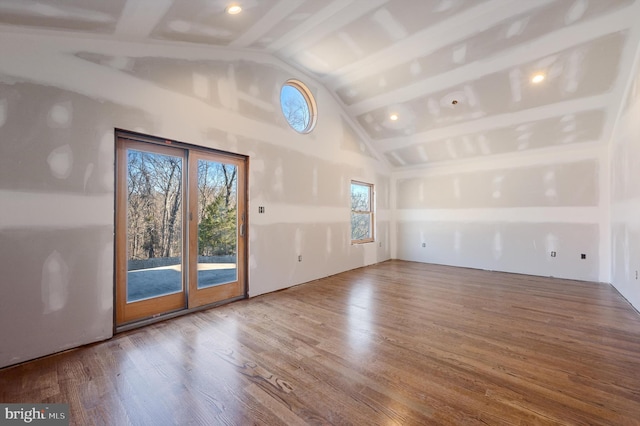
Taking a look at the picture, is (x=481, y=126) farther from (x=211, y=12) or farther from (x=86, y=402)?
(x=86, y=402)

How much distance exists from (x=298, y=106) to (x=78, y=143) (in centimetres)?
327

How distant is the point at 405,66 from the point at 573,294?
13.9ft

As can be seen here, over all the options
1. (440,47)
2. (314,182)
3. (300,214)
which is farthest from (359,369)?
(440,47)

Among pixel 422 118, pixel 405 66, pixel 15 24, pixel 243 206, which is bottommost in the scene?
pixel 243 206

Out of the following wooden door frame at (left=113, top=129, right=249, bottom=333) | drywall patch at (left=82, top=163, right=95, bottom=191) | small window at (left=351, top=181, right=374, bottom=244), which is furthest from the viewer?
small window at (left=351, top=181, right=374, bottom=244)

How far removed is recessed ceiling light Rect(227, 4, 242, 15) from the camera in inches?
99.2

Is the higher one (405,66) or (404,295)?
(405,66)

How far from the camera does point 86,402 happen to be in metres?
1.66

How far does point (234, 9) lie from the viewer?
258cm

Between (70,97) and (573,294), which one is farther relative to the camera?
(573,294)

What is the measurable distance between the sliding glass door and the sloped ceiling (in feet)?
3.85

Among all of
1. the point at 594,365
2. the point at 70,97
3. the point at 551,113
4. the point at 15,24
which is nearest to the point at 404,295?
the point at 594,365

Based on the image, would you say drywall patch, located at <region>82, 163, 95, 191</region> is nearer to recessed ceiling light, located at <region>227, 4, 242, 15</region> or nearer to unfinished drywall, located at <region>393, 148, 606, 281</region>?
recessed ceiling light, located at <region>227, 4, 242, 15</region>

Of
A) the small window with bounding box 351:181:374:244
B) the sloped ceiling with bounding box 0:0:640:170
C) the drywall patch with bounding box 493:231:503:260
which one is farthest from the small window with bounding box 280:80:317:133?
the drywall patch with bounding box 493:231:503:260
